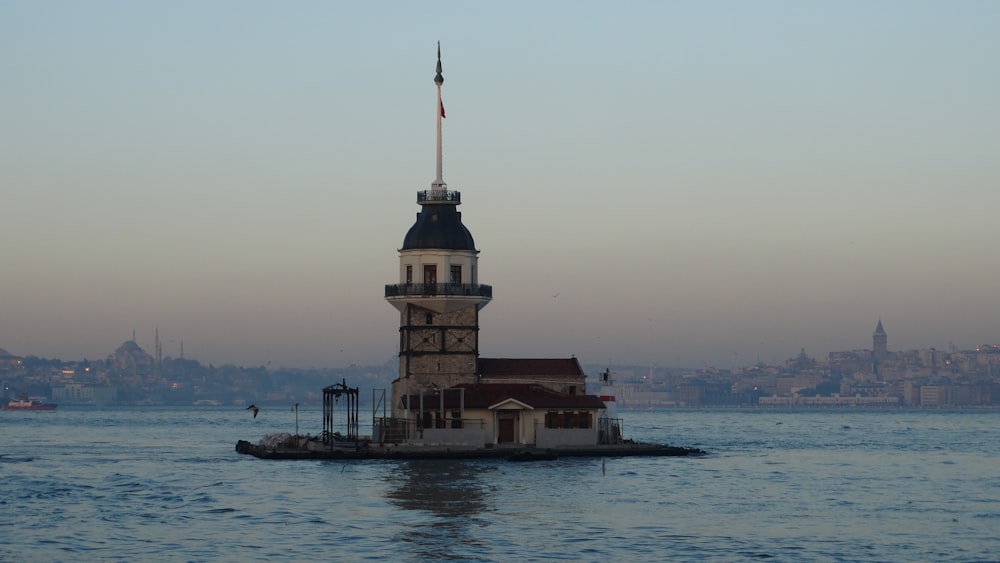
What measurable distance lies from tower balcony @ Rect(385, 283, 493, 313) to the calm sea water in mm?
10779

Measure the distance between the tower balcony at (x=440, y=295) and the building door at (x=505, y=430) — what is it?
709 centimetres

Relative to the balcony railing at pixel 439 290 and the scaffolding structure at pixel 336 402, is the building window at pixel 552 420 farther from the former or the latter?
the scaffolding structure at pixel 336 402

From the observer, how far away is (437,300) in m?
84.1

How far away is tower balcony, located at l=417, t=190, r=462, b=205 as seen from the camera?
86.3 m

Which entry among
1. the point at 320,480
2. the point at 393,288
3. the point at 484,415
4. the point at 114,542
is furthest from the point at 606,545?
the point at 393,288

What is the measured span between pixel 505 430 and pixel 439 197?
549 inches

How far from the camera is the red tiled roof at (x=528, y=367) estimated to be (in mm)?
85312

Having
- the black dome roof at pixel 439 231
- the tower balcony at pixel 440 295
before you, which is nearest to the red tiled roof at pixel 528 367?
the tower balcony at pixel 440 295

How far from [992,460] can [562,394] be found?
27105mm

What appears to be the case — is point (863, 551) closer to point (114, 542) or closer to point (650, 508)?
point (650, 508)

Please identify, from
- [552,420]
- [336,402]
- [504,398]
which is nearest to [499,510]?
[504,398]

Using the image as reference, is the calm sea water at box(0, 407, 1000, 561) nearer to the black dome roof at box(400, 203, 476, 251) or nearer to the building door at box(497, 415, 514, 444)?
the building door at box(497, 415, 514, 444)

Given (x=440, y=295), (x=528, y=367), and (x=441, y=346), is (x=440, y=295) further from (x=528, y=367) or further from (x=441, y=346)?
(x=528, y=367)

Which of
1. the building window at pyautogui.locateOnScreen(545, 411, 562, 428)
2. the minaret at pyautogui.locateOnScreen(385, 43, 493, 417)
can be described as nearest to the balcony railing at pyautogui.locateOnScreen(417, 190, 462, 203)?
the minaret at pyautogui.locateOnScreen(385, 43, 493, 417)
